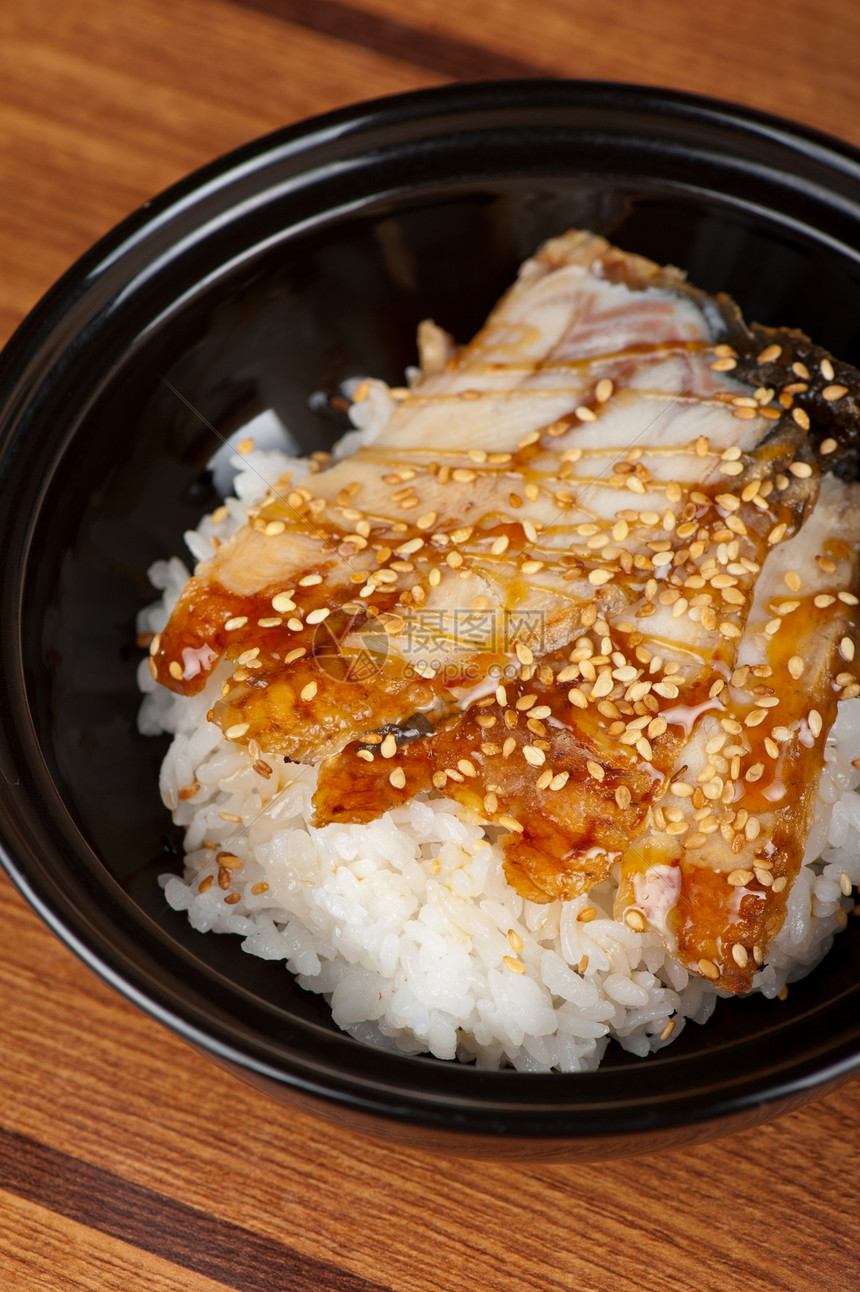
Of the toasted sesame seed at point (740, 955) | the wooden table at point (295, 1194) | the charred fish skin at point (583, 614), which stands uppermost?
the charred fish skin at point (583, 614)

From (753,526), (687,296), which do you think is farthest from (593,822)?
(687,296)

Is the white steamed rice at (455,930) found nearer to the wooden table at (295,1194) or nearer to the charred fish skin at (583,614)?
the charred fish skin at (583,614)

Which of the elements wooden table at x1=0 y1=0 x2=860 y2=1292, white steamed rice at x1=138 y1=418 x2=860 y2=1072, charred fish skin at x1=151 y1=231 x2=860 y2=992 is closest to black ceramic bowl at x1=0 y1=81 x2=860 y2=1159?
white steamed rice at x1=138 y1=418 x2=860 y2=1072

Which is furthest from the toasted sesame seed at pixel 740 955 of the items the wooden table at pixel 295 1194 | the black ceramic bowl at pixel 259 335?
the wooden table at pixel 295 1194

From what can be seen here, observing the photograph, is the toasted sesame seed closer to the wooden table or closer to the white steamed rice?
the white steamed rice

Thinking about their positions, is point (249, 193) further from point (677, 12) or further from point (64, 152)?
point (677, 12)
